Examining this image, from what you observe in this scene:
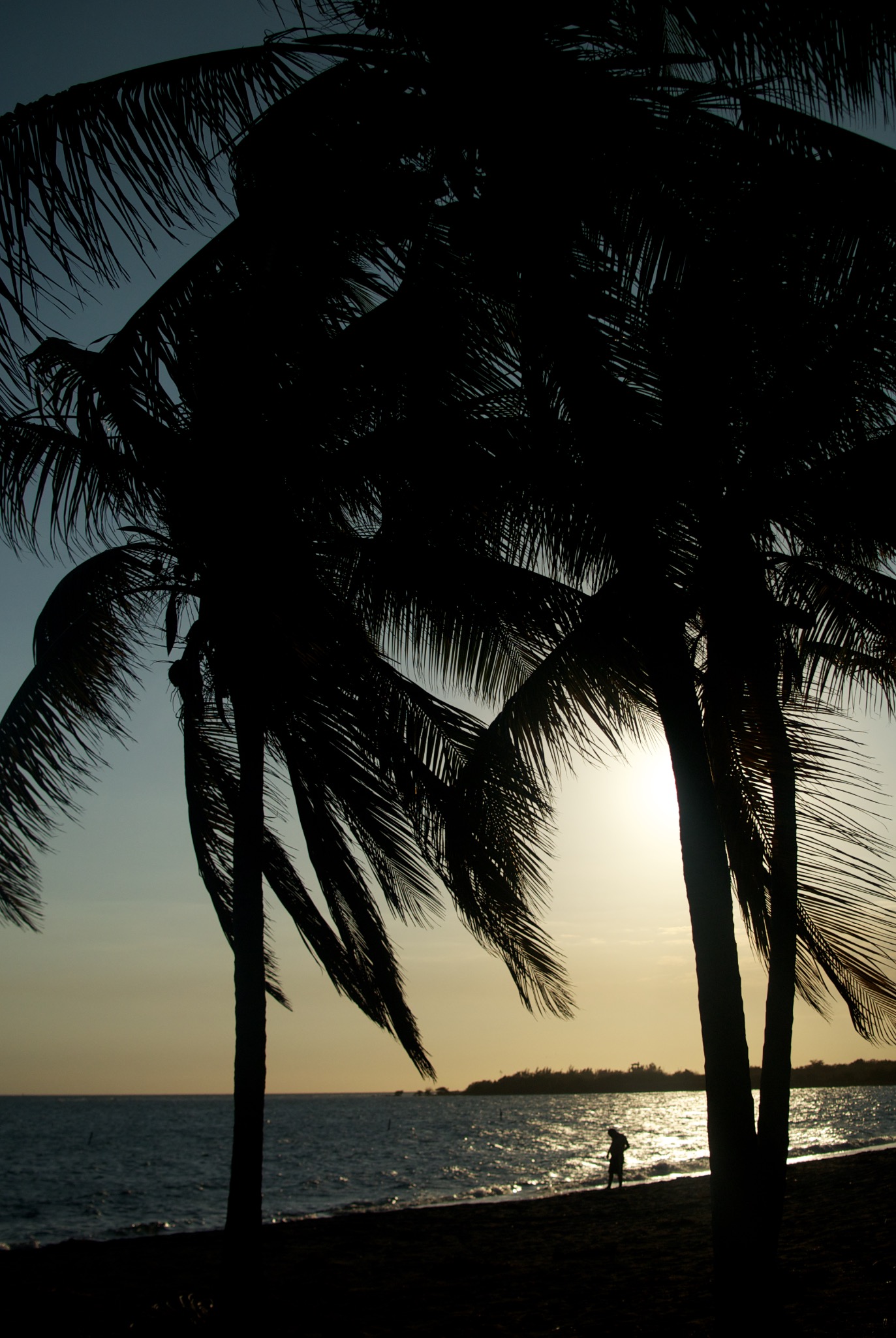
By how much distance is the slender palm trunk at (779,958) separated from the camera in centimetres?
507

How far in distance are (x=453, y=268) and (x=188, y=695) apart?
395 centimetres

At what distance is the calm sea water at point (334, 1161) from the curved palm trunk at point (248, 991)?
15817 millimetres

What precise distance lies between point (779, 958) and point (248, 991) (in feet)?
11.3

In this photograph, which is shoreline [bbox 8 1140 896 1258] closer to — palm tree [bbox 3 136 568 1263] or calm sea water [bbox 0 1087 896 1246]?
calm sea water [bbox 0 1087 896 1246]

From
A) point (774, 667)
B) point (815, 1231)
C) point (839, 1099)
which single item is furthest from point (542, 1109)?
point (774, 667)

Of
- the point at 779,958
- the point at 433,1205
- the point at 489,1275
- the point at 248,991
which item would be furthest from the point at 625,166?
the point at 433,1205

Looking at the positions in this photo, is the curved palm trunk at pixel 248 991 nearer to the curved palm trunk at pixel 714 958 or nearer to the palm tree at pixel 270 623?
the palm tree at pixel 270 623

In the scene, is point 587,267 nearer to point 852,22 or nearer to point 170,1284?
point 852,22

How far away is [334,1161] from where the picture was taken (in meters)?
43.4

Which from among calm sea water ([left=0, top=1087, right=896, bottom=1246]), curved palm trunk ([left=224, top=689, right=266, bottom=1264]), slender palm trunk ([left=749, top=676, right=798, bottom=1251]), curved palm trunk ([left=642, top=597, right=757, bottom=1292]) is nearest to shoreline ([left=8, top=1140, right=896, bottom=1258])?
calm sea water ([left=0, top=1087, right=896, bottom=1246])

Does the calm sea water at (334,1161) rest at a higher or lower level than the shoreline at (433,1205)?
lower

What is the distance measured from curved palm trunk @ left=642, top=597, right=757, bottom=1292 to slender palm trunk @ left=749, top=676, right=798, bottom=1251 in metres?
1.28

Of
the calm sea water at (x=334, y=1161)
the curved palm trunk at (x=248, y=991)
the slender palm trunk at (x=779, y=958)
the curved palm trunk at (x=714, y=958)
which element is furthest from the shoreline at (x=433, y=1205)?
the curved palm trunk at (x=714, y=958)

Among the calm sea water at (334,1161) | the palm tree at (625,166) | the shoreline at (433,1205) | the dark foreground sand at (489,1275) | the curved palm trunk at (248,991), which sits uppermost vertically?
the palm tree at (625,166)
